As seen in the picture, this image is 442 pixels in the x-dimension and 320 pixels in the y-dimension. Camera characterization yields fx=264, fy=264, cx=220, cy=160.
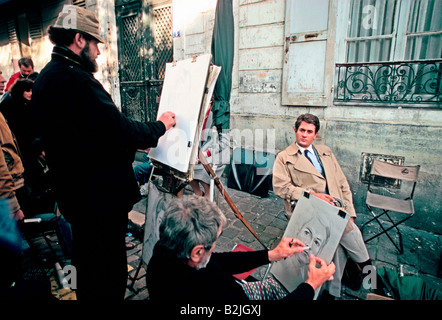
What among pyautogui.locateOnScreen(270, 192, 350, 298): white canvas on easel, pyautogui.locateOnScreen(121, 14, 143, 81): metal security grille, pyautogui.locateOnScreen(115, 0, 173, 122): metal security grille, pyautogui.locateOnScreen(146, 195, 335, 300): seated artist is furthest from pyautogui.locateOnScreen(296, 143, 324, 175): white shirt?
pyautogui.locateOnScreen(121, 14, 143, 81): metal security grille

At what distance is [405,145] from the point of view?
3549mm

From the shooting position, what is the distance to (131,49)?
6676 millimetres

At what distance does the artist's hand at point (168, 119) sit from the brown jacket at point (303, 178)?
124cm

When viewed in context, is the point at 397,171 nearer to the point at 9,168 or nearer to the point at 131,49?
the point at 9,168

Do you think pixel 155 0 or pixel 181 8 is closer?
pixel 181 8

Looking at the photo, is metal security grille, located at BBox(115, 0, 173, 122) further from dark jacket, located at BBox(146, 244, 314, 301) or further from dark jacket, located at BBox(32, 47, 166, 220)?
dark jacket, located at BBox(146, 244, 314, 301)

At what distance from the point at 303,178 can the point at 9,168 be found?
272 cm

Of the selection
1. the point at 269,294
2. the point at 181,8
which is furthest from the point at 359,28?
the point at 269,294

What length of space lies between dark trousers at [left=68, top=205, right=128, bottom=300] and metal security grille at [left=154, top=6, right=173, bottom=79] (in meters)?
5.20

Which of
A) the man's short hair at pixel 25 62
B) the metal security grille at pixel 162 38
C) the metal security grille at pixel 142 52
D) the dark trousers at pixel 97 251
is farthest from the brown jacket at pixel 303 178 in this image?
the man's short hair at pixel 25 62

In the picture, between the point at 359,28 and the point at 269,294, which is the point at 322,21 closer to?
the point at 359,28

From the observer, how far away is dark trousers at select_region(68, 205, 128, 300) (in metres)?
1.64

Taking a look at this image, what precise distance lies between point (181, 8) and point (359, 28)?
3.44 m

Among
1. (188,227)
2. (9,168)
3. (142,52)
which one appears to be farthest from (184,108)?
(142,52)
